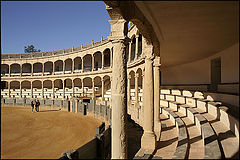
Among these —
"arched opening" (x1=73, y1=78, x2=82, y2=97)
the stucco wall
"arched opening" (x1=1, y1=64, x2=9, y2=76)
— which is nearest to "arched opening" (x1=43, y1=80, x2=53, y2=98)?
"arched opening" (x1=73, y1=78, x2=82, y2=97)

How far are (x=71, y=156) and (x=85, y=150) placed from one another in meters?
0.95

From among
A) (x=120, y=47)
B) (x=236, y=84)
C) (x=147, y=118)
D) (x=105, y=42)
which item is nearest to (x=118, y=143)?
(x=147, y=118)

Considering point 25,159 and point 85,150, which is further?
point 85,150

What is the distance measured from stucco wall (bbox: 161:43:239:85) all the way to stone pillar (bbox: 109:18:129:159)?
5482 millimetres

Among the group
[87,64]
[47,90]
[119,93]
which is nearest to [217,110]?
[119,93]

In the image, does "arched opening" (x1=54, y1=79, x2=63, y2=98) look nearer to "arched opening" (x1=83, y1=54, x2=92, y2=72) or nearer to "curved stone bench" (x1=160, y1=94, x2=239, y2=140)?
"arched opening" (x1=83, y1=54, x2=92, y2=72)

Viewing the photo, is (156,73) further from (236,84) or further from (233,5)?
(233,5)

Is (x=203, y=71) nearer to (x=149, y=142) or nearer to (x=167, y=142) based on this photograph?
(x=167, y=142)

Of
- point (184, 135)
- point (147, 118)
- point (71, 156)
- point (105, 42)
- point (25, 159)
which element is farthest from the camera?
point (105, 42)

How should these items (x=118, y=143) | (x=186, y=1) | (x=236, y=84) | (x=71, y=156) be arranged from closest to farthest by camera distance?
(x=186, y=1)
(x=118, y=143)
(x=71, y=156)
(x=236, y=84)

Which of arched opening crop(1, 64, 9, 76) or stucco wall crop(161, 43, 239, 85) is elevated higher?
arched opening crop(1, 64, 9, 76)

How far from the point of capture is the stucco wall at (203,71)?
7.24 metres

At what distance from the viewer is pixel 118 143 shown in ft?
12.5

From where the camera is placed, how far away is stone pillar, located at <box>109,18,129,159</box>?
12.5 feet
